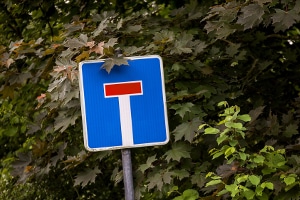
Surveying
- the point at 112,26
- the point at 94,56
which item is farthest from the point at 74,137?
the point at 94,56

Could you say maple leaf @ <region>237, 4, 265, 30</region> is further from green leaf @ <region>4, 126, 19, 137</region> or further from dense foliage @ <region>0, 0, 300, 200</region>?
green leaf @ <region>4, 126, 19, 137</region>

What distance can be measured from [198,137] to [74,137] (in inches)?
45.1

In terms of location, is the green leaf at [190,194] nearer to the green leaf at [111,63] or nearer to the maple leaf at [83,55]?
the maple leaf at [83,55]

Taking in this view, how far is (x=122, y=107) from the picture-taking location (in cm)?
247

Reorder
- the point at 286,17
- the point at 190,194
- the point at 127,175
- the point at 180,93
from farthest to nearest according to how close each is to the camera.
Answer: the point at 180,93 → the point at 190,194 → the point at 286,17 → the point at 127,175

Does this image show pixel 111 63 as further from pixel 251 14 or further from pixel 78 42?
pixel 251 14

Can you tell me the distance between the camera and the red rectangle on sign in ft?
8.16

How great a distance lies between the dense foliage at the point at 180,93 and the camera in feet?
10.7

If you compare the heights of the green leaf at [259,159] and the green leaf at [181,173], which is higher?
the green leaf at [259,159]

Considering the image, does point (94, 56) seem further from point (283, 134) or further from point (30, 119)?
point (30, 119)

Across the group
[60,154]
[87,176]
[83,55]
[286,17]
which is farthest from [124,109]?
[60,154]

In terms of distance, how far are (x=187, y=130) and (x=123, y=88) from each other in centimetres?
113

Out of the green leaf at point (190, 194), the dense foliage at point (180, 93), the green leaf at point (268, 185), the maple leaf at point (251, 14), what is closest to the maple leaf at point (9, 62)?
the dense foliage at point (180, 93)

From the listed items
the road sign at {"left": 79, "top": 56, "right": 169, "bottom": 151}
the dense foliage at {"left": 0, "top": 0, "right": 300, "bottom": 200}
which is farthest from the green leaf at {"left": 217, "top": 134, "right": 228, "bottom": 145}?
the road sign at {"left": 79, "top": 56, "right": 169, "bottom": 151}
